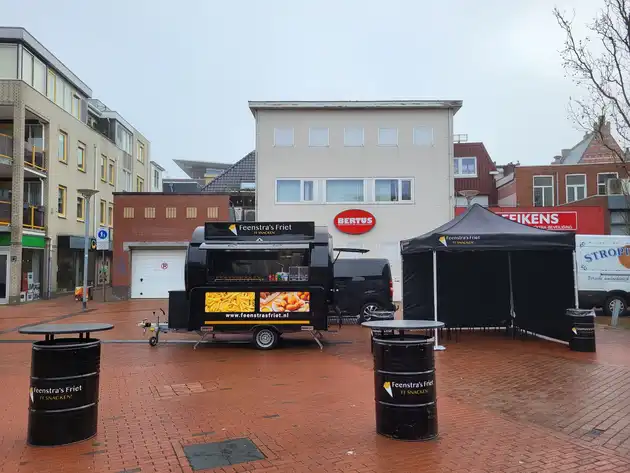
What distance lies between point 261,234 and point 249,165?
24.5 meters

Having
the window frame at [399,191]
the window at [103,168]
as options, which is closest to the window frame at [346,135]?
the window frame at [399,191]

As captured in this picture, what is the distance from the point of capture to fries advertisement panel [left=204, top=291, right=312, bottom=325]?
11.5m

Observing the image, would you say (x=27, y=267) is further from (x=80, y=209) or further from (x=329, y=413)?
(x=329, y=413)

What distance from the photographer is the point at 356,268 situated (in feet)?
52.5

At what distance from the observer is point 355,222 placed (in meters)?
24.2

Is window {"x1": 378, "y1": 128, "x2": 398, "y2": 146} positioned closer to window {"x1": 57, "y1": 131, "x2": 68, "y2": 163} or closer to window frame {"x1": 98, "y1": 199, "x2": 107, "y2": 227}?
window {"x1": 57, "y1": 131, "x2": 68, "y2": 163}

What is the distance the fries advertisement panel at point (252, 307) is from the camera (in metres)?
11.5

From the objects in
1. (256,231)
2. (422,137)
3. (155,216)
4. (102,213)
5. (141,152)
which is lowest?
(256,231)

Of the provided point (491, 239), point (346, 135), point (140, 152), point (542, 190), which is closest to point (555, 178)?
point (542, 190)

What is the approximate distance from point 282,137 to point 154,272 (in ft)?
29.8

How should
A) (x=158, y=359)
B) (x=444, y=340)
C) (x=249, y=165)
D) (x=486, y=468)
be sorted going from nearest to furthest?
1. (x=486, y=468)
2. (x=158, y=359)
3. (x=444, y=340)
4. (x=249, y=165)

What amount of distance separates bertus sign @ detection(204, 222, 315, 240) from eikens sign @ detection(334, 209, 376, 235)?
40.8 feet

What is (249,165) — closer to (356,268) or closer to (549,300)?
(356,268)

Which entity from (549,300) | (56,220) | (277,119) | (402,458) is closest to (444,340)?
(549,300)
